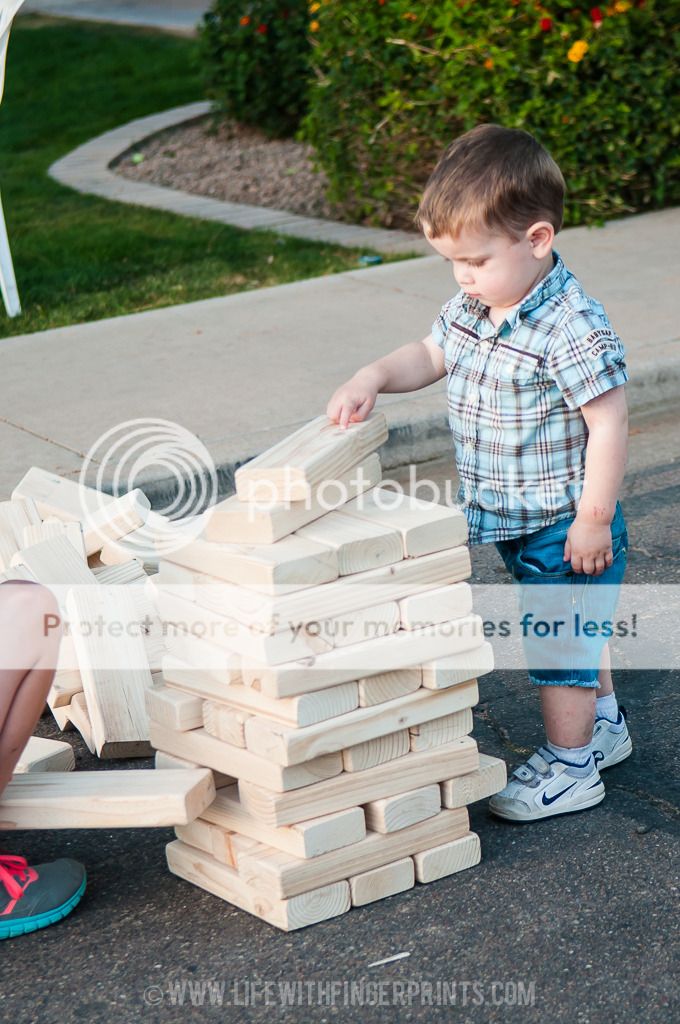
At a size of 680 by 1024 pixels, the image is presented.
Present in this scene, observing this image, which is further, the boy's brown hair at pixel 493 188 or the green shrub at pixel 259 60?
the green shrub at pixel 259 60

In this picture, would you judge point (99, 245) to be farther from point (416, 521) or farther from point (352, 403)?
point (416, 521)

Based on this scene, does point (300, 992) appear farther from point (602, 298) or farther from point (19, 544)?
point (602, 298)

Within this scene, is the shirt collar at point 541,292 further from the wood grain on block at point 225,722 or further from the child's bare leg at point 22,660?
the child's bare leg at point 22,660

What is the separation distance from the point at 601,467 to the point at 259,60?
10.2 m

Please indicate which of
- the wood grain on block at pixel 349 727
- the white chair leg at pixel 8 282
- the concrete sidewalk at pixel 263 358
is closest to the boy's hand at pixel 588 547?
the wood grain on block at pixel 349 727

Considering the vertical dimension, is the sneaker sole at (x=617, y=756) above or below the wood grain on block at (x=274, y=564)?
below

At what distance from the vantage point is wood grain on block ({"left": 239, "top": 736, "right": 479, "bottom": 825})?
2709 millimetres

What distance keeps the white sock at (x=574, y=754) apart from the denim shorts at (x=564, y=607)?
0.16m

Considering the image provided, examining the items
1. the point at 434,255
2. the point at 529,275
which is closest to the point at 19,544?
the point at 529,275

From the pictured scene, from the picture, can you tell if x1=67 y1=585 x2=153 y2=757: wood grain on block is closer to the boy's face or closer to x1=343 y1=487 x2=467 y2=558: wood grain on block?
x1=343 y1=487 x2=467 y2=558: wood grain on block

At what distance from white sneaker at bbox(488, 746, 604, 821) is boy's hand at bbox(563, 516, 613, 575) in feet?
1.62

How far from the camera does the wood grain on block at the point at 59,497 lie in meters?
4.04

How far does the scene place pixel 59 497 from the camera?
13.6 ft

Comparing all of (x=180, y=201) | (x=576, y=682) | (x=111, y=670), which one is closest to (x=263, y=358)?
(x=111, y=670)
